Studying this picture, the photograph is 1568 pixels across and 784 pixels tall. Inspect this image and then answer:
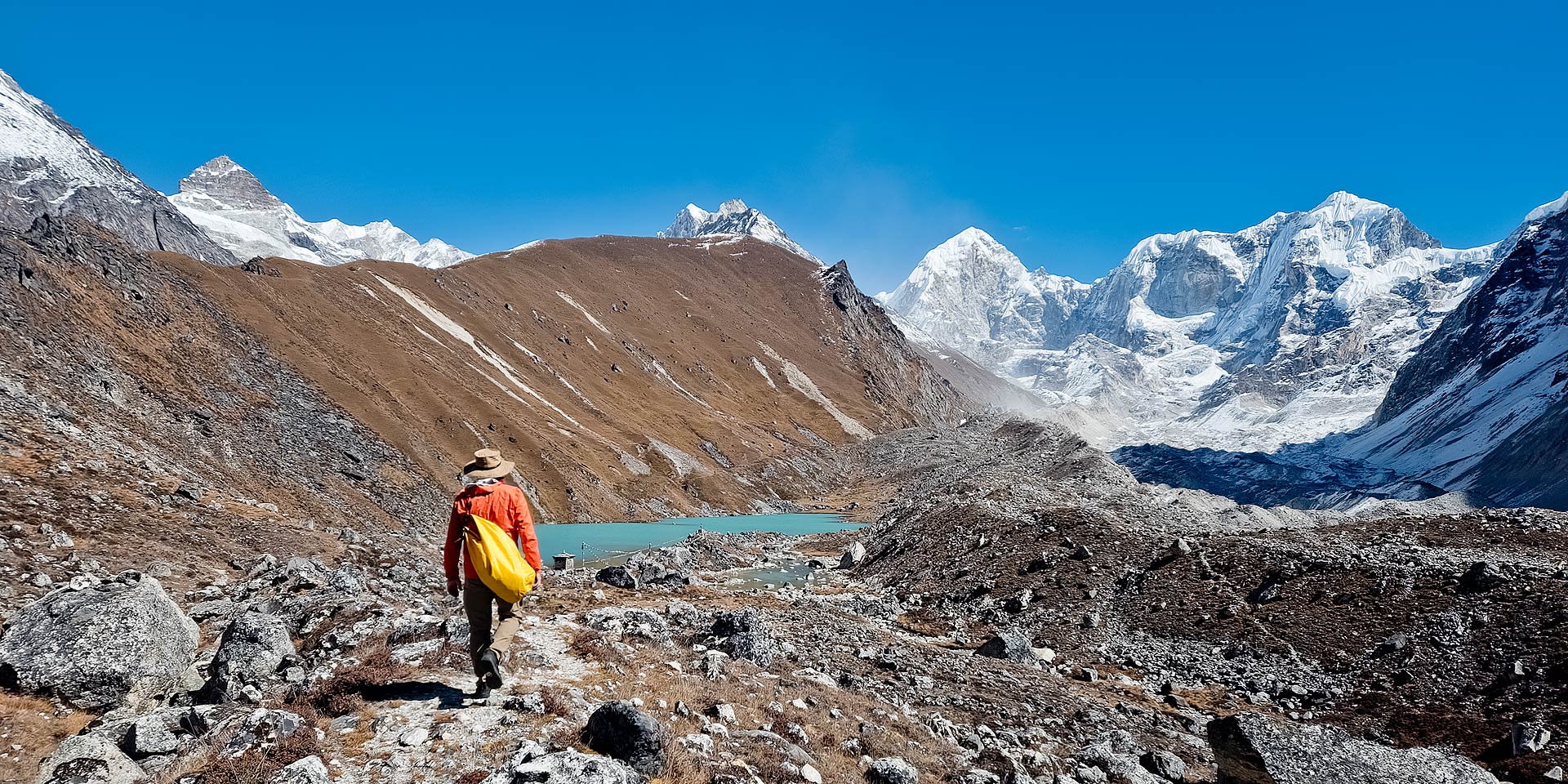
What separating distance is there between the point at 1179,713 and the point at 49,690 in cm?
1975

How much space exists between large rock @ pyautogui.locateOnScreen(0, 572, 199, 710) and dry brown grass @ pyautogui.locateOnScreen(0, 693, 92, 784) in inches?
9.8

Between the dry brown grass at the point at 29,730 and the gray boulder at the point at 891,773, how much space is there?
913 cm

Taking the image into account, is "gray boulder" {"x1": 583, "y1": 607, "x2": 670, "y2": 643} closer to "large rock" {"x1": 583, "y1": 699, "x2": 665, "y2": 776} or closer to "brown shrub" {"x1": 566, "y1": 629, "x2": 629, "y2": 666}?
"brown shrub" {"x1": 566, "y1": 629, "x2": 629, "y2": 666}

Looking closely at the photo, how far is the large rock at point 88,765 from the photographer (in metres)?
7.28

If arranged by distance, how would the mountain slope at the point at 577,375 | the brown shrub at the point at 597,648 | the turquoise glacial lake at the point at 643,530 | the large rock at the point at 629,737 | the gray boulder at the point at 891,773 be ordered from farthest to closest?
the mountain slope at the point at 577,375
the turquoise glacial lake at the point at 643,530
the brown shrub at the point at 597,648
the gray boulder at the point at 891,773
the large rock at the point at 629,737

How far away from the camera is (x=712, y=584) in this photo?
112 ft

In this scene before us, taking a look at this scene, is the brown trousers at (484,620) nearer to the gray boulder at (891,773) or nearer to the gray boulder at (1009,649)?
the gray boulder at (891,773)

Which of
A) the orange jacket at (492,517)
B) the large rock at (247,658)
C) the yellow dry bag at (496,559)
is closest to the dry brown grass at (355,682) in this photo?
the large rock at (247,658)

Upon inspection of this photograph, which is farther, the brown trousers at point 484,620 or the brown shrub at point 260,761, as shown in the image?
the brown trousers at point 484,620

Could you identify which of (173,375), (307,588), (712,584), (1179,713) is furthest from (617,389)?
(1179,713)

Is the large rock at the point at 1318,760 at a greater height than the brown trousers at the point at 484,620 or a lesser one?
lesser

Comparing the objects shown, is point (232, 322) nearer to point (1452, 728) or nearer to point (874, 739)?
point (874, 739)

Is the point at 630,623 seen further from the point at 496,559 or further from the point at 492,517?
the point at 496,559

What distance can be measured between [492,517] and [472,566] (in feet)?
2.29
